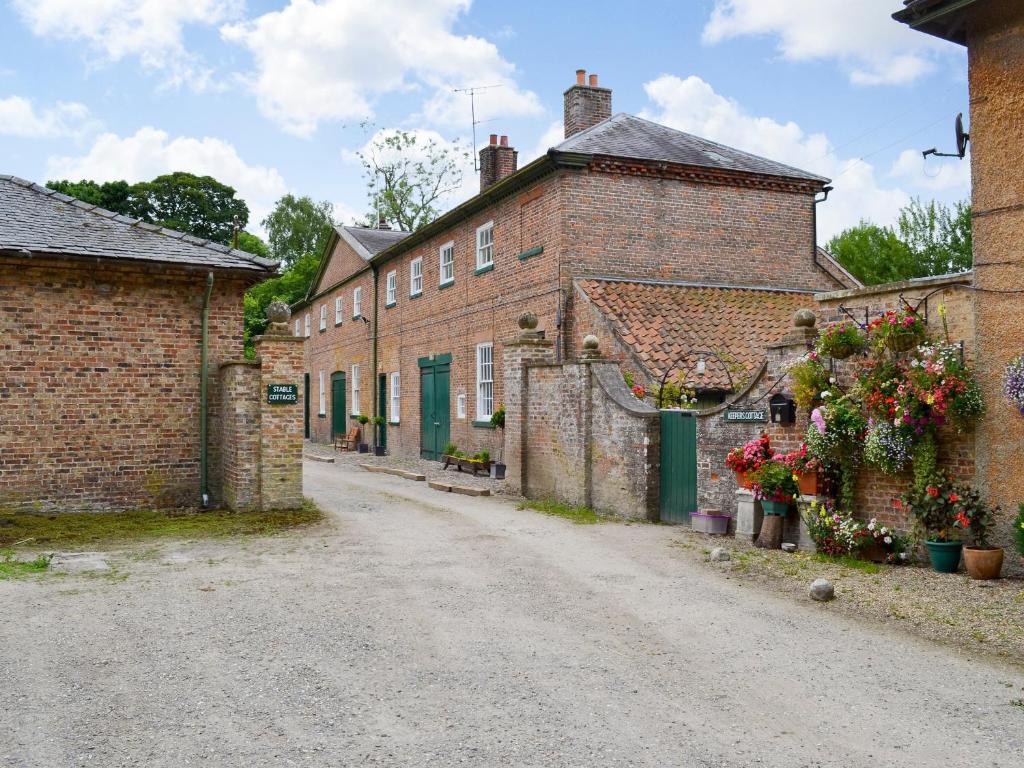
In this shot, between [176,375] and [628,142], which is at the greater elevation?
[628,142]

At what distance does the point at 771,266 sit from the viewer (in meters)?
18.5

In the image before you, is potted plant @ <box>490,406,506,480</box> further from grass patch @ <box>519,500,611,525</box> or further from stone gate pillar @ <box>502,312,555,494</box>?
grass patch @ <box>519,500,611,525</box>

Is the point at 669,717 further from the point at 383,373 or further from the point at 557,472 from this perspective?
the point at 383,373

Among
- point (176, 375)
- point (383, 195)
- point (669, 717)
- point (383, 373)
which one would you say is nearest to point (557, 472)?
point (176, 375)

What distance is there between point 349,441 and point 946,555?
2210 cm

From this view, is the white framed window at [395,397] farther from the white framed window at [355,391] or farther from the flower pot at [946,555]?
the flower pot at [946,555]

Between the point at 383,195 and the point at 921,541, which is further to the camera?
the point at 383,195

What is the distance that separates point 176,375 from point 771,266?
11946 mm

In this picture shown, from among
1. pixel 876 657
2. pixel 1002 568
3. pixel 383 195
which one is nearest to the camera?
pixel 876 657

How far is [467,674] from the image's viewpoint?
5.58m

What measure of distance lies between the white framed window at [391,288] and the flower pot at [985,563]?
19950 mm

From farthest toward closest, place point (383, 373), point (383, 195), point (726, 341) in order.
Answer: point (383, 195) < point (383, 373) < point (726, 341)

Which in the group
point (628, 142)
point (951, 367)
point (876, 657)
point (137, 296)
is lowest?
point (876, 657)

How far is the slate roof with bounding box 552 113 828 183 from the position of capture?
1717 centimetres
